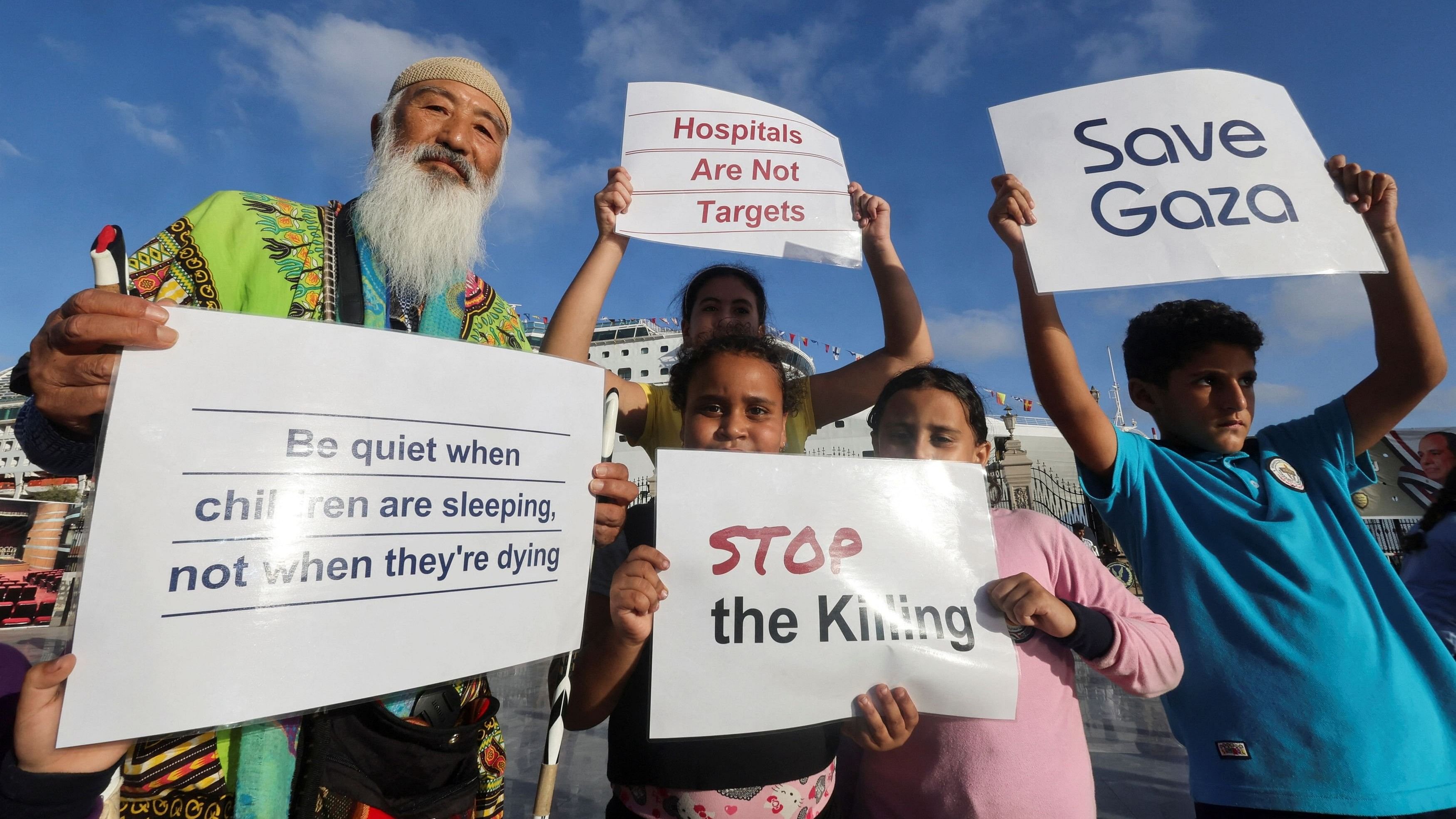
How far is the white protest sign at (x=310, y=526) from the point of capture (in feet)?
2.52

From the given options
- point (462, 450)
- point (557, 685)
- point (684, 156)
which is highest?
point (684, 156)

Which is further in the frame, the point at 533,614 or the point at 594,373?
the point at 594,373

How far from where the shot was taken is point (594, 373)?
→ 3.89 feet

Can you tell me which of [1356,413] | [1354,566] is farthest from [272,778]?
[1356,413]

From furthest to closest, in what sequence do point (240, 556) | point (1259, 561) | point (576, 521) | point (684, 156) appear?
point (684, 156), point (1259, 561), point (576, 521), point (240, 556)

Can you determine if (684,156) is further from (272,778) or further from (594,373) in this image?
(272,778)

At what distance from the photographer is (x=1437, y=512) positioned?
124 inches

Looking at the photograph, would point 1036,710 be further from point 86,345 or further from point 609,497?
point 86,345

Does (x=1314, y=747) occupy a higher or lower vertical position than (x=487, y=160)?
lower

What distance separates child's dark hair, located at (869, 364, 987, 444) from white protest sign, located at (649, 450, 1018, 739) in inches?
17.7

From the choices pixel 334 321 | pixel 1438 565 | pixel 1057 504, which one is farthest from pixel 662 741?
pixel 1057 504

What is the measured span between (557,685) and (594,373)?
1.93 ft

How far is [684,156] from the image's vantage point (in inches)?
84.6

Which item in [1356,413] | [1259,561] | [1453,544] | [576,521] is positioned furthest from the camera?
[1453,544]
